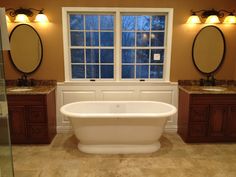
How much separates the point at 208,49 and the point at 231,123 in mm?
1309

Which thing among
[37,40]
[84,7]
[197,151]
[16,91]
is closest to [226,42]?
[197,151]

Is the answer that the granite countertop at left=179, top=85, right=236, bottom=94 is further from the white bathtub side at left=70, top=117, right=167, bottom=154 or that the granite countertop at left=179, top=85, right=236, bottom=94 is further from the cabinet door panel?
the cabinet door panel

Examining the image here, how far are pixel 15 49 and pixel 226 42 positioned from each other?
3.64 meters

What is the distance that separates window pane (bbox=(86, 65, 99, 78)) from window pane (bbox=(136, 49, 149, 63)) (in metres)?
0.77

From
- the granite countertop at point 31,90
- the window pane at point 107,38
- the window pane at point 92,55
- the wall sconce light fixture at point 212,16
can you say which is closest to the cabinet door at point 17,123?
the granite countertop at point 31,90

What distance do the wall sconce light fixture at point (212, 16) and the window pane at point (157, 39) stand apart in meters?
0.50

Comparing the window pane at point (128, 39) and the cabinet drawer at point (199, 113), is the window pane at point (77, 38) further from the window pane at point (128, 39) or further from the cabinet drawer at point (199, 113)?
the cabinet drawer at point (199, 113)

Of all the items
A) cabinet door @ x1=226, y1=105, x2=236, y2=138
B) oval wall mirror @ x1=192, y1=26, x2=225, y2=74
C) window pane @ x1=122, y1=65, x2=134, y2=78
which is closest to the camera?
cabinet door @ x1=226, y1=105, x2=236, y2=138

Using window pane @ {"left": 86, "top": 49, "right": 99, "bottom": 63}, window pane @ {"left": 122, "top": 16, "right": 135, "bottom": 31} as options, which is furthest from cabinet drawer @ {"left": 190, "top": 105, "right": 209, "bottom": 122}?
window pane @ {"left": 86, "top": 49, "right": 99, "bottom": 63}

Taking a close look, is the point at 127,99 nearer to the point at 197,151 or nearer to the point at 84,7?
the point at 197,151

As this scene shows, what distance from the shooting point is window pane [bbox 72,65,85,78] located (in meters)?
3.60

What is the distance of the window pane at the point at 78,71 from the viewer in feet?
11.8

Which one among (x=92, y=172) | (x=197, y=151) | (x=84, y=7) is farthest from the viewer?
(x=84, y=7)

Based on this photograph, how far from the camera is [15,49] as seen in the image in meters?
3.35
